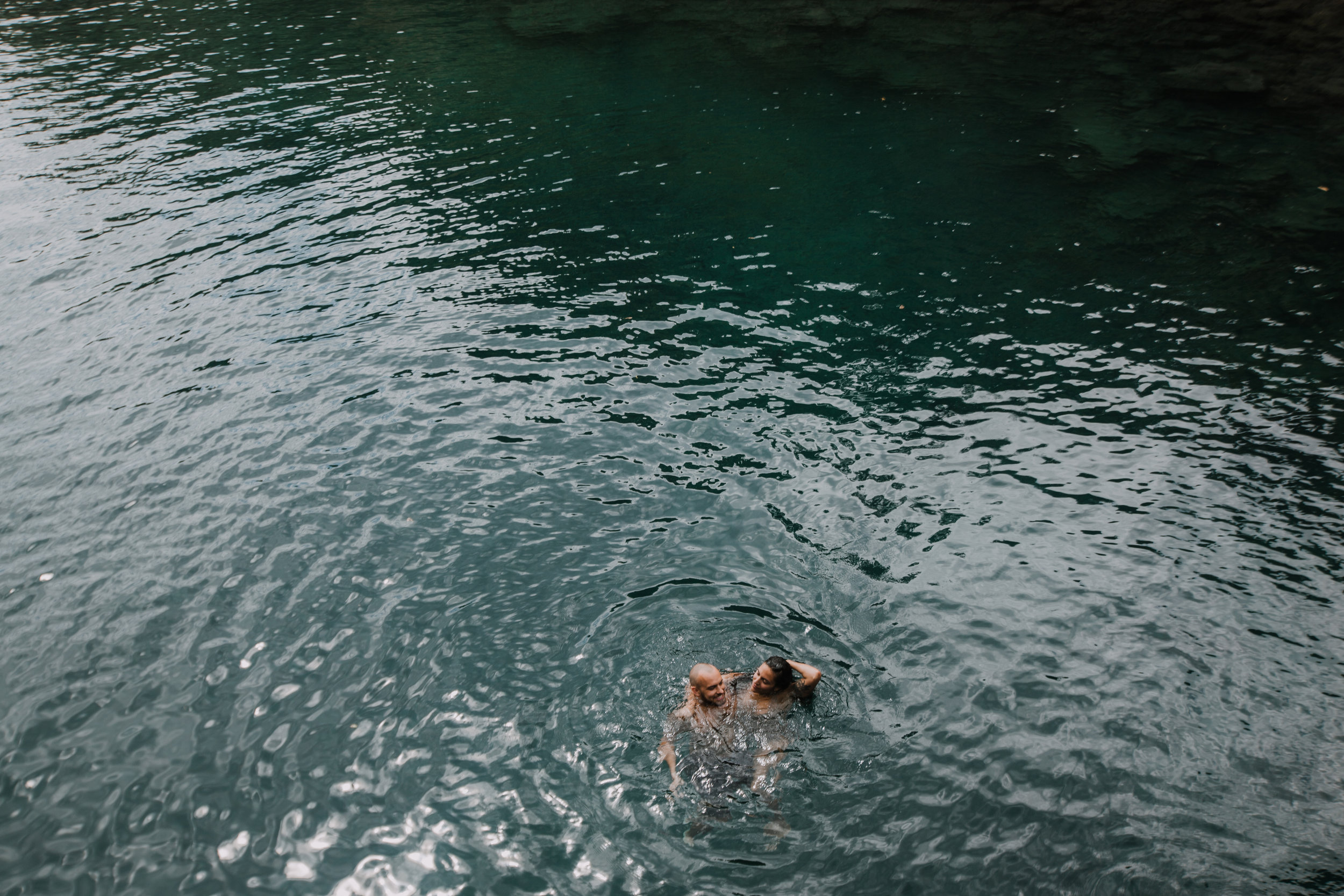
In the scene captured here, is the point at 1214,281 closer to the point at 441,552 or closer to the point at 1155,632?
the point at 1155,632

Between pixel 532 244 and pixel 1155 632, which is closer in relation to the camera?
pixel 1155 632

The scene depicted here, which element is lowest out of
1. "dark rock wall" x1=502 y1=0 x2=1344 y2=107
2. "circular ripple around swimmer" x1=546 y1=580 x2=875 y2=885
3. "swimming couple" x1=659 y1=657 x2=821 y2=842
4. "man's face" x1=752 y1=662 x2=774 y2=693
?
"circular ripple around swimmer" x1=546 y1=580 x2=875 y2=885

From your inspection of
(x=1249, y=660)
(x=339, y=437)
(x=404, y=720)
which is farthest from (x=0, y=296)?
(x=1249, y=660)

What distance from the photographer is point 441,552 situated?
12141 mm

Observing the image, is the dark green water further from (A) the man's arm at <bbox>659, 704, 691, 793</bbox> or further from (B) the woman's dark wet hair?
(B) the woman's dark wet hair

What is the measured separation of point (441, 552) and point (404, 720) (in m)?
2.91

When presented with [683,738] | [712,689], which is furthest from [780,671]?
[683,738]

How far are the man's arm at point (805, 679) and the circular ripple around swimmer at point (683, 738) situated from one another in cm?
20

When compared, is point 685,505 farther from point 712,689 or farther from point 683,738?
point 683,738

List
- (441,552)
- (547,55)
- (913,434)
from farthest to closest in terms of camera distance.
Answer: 1. (547,55)
2. (913,434)
3. (441,552)

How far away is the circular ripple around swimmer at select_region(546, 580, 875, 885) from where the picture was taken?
27.3 feet

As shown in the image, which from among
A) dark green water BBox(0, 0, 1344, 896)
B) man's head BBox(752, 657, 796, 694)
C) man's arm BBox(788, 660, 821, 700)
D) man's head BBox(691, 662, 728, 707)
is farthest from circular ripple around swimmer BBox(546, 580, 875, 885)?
man's head BBox(691, 662, 728, 707)

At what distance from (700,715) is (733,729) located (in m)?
0.39

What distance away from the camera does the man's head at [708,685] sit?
28.9ft
